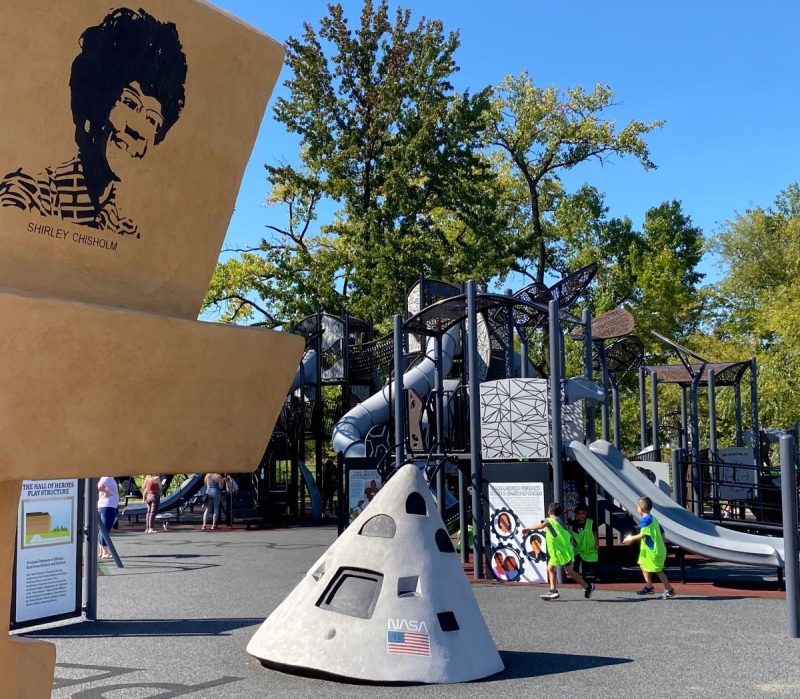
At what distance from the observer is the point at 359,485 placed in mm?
20531

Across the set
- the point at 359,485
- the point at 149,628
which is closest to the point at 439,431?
the point at 359,485

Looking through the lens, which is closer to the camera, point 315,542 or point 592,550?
point 592,550

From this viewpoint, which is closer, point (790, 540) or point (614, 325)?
point (790, 540)

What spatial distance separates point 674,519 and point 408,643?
8654mm

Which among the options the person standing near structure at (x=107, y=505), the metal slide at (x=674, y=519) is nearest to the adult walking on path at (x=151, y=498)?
the person standing near structure at (x=107, y=505)

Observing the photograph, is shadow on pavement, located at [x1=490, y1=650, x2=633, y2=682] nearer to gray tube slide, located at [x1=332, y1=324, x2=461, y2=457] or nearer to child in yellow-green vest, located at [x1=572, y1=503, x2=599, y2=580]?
child in yellow-green vest, located at [x1=572, y1=503, x2=599, y2=580]

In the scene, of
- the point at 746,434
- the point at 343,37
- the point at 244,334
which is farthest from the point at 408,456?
the point at 343,37

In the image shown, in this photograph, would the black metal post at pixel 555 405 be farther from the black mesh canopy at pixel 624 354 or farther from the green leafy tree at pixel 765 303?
the green leafy tree at pixel 765 303

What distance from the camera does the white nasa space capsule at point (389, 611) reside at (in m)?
8.43

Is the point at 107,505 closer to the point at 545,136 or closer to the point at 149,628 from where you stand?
the point at 149,628

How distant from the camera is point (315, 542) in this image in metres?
22.0

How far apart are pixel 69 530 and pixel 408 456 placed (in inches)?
284

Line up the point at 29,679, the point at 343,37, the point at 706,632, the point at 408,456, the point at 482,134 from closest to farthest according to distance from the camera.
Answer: the point at 29,679 < the point at 706,632 < the point at 408,456 < the point at 343,37 < the point at 482,134

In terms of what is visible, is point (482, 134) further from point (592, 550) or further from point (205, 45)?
point (205, 45)
